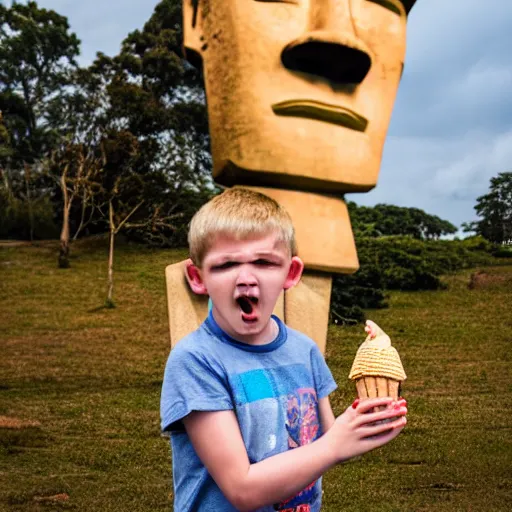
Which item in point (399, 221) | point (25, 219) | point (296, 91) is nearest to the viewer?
point (296, 91)

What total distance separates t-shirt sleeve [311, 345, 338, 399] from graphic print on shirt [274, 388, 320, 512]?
5cm

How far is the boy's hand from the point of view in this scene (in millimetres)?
1182

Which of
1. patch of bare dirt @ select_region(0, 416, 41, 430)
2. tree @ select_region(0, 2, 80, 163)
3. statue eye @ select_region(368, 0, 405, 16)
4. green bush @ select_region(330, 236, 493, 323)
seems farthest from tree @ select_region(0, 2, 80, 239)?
statue eye @ select_region(368, 0, 405, 16)

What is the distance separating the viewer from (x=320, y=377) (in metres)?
1.47

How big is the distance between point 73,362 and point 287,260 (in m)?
7.47

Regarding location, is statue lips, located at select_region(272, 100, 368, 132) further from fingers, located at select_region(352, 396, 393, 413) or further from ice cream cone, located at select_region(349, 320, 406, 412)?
fingers, located at select_region(352, 396, 393, 413)

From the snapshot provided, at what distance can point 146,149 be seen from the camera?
48.3 ft

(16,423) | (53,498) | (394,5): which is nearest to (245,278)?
(394,5)

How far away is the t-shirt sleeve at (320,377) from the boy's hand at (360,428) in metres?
0.26

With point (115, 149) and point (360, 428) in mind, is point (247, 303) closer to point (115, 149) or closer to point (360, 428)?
point (360, 428)

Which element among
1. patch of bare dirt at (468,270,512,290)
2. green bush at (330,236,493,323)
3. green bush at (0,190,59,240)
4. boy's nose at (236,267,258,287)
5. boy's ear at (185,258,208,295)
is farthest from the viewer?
green bush at (0,190,59,240)

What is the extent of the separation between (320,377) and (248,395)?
0.22 metres

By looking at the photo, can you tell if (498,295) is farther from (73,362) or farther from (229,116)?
(229,116)

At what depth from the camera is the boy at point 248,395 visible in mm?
1198
